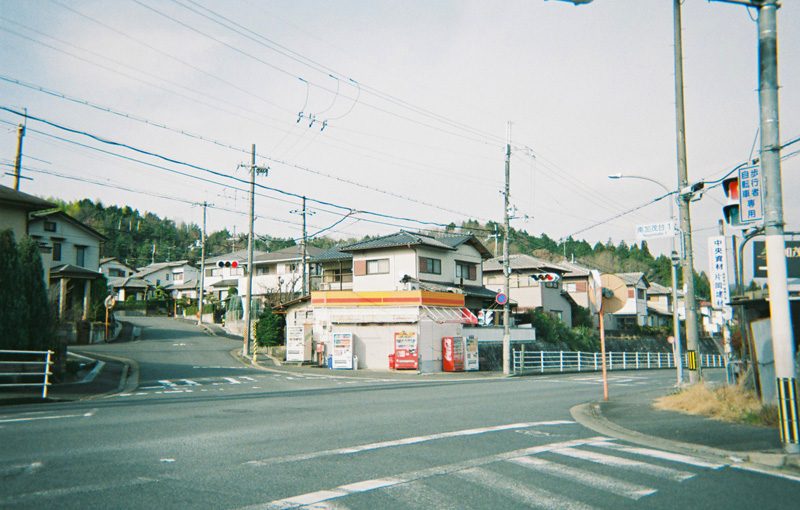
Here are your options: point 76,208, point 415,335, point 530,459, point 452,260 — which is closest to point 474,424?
point 530,459

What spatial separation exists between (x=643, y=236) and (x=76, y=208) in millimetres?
96201

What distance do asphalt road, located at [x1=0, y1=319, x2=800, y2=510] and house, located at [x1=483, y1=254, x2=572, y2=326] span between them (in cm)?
3424

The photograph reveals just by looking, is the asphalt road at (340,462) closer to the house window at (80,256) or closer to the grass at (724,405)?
the grass at (724,405)

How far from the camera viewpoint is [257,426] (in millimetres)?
9758

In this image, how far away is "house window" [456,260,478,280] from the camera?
40500mm

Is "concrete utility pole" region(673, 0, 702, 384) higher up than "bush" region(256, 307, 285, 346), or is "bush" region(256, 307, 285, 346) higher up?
"concrete utility pole" region(673, 0, 702, 384)

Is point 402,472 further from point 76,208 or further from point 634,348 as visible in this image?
point 76,208

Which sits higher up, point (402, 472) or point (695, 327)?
point (695, 327)

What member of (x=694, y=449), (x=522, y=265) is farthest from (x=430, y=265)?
(x=694, y=449)

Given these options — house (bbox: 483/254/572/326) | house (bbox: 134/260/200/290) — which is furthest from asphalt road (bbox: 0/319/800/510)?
house (bbox: 134/260/200/290)

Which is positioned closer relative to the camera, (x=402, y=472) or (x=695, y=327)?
(x=402, y=472)

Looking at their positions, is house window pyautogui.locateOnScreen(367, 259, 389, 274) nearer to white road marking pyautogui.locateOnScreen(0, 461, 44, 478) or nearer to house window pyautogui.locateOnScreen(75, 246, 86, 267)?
house window pyautogui.locateOnScreen(75, 246, 86, 267)

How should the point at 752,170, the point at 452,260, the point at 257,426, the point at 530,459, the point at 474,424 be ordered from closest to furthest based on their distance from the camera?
the point at 530,459, the point at 752,170, the point at 257,426, the point at 474,424, the point at 452,260

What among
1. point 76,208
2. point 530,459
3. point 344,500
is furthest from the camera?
point 76,208
